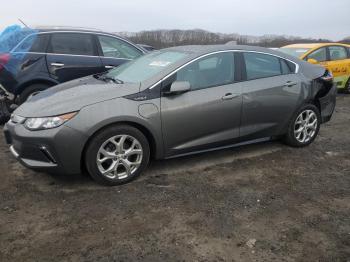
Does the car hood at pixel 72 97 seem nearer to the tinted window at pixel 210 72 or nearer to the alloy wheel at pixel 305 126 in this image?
the tinted window at pixel 210 72

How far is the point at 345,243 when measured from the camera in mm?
3158

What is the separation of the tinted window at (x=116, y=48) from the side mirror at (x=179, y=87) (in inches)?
123

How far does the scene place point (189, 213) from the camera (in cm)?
361

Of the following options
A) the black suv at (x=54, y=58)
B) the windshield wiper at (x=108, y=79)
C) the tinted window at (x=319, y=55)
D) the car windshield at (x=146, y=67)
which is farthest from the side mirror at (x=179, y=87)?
the tinted window at (x=319, y=55)

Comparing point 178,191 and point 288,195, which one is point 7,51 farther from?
point 288,195

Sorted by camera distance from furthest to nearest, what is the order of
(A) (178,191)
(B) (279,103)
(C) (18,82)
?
(C) (18,82) → (B) (279,103) → (A) (178,191)

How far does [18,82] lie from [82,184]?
298 cm

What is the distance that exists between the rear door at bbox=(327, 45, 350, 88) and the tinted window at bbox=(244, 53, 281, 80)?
5.43 meters

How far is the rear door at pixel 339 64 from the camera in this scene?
33.0ft

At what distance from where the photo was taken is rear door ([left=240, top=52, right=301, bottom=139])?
487 cm

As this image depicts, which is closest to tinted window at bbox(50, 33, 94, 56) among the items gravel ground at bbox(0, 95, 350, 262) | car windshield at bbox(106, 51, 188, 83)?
car windshield at bbox(106, 51, 188, 83)

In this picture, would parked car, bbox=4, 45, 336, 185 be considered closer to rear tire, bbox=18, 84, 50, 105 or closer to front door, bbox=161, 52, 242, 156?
front door, bbox=161, 52, 242, 156

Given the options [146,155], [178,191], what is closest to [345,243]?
[178,191]

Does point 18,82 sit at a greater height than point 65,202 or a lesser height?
greater
